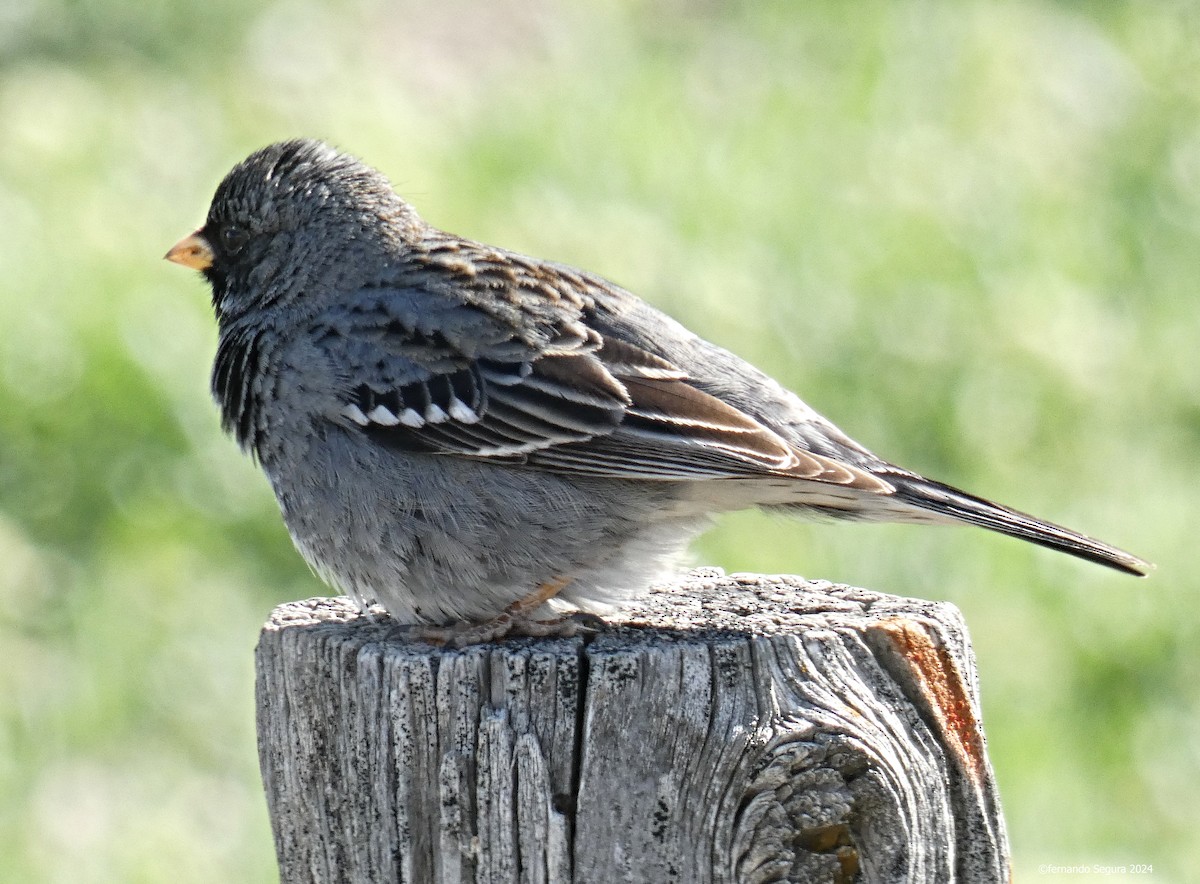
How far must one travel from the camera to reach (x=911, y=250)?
10.6 meters

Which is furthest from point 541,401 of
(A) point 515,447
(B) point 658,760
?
(B) point 658,760

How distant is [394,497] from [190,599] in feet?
10.7

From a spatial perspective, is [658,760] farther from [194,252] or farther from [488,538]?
[194,252]

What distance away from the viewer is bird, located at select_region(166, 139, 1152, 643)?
4.50 meters

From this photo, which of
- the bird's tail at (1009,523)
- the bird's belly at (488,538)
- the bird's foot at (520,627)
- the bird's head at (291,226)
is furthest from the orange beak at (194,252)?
the bird's tail at (1009,523)

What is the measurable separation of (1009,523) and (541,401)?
1413 mm

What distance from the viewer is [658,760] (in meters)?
3.42

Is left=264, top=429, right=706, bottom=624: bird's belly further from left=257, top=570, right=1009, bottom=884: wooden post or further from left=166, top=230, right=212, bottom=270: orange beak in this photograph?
left=166, top=230, right=212, bottom=270: orange beak

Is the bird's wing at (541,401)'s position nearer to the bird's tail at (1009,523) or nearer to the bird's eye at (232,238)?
the bird's tail at (1009,523)

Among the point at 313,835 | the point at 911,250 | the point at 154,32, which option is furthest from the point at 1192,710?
the point at 154,32

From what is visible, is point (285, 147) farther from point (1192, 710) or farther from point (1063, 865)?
point (1192, 710)

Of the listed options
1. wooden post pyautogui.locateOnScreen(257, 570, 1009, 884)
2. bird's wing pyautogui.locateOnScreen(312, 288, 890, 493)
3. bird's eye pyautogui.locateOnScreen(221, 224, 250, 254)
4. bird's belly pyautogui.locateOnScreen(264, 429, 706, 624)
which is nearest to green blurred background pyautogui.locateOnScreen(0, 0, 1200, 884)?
bird's belly pyautogui.locateOnScreen(264, 429, 706, 624)

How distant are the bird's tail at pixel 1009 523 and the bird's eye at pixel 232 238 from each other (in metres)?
2.60

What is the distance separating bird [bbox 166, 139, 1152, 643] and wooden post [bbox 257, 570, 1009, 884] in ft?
1.83
